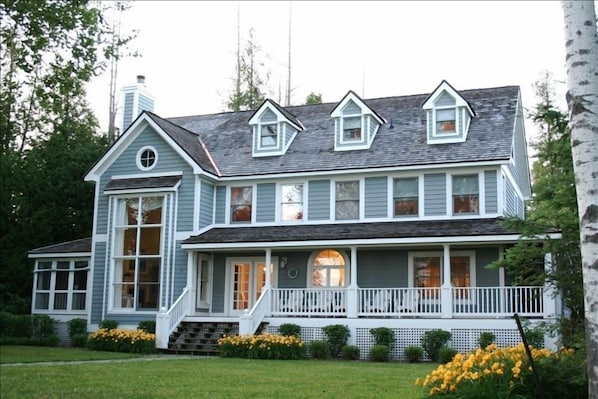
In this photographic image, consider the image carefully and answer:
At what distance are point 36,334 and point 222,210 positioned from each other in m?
7.47

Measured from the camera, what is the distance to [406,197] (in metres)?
21.1

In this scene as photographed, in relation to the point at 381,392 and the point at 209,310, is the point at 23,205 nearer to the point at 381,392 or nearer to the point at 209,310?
the point at 209,310

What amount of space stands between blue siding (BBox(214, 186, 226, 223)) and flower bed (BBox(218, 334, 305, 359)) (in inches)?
225

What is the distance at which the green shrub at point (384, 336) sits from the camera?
1858cm

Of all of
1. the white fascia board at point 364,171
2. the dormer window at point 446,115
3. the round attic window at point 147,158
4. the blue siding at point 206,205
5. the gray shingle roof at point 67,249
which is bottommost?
the gray shingle roof at point 67,249

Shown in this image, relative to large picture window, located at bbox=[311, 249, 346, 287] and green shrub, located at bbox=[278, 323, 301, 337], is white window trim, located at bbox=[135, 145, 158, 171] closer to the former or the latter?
large picture window, located at bbox=[311, 249, 346, 287]

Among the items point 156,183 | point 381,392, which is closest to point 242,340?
point 156,183

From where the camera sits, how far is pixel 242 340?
18016 mm

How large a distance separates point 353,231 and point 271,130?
5344mm

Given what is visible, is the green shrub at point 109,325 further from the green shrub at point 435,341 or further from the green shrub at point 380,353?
the green shrub at point 435,341

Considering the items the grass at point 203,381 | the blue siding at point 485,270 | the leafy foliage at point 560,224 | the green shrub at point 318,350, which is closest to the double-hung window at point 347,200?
the blue siding at point 485,270

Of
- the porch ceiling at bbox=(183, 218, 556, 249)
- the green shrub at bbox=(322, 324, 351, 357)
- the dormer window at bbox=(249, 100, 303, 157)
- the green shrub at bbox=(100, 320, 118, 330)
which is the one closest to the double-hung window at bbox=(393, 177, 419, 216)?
the porch ceiling at bbox=(183, 218, 556, 249)

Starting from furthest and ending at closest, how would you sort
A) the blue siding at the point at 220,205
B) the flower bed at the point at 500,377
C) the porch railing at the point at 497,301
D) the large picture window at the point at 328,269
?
1. the blue siding at the point at 220,205
2. the large picture window at the point at 328,269
3. the porch railing at the point at 497,301
4. the flower bed at the point at 500,377

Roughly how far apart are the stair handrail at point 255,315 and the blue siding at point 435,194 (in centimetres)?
525
